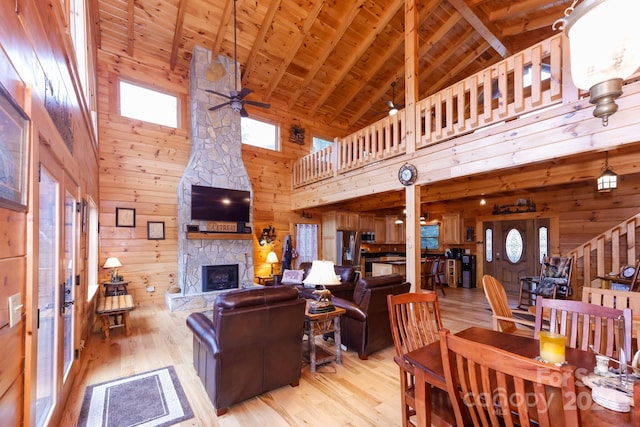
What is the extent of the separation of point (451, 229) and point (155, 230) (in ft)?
27.1

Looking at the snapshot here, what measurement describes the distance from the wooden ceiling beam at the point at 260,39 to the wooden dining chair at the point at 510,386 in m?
6.48

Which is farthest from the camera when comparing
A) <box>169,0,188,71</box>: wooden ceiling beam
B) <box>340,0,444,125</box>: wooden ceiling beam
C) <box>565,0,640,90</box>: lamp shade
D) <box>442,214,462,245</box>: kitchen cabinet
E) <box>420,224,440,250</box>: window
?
<box>420,224,440,250</box>: window

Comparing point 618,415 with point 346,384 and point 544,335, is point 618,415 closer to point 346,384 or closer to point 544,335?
point 544,335

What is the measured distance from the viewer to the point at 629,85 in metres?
2.65

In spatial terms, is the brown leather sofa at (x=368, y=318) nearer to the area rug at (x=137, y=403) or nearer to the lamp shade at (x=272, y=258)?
the area rug at (x=137, y=403)

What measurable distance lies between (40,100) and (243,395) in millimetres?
2575

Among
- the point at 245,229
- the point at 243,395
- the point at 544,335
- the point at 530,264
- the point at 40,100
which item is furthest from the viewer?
the point at 530,264

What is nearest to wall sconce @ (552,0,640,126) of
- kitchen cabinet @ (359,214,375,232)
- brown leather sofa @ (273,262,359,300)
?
brown leather sofa @ (273,262,359,300)

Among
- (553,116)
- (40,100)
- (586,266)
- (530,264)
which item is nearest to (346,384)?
(40,100)

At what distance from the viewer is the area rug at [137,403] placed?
2307mm

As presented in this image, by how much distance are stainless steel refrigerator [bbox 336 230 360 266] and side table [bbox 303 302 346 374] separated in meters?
4.93

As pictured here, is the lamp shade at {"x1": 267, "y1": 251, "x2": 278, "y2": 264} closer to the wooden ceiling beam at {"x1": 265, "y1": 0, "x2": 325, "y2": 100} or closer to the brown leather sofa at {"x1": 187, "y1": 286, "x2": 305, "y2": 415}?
the wooden ceiling beam at {"x1": 265, "y1": 0, "x2": 325, "y2": 100}

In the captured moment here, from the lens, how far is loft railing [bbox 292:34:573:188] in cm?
319

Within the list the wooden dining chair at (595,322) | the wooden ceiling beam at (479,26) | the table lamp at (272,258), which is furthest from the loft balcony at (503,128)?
the table lamp at (272,258)
